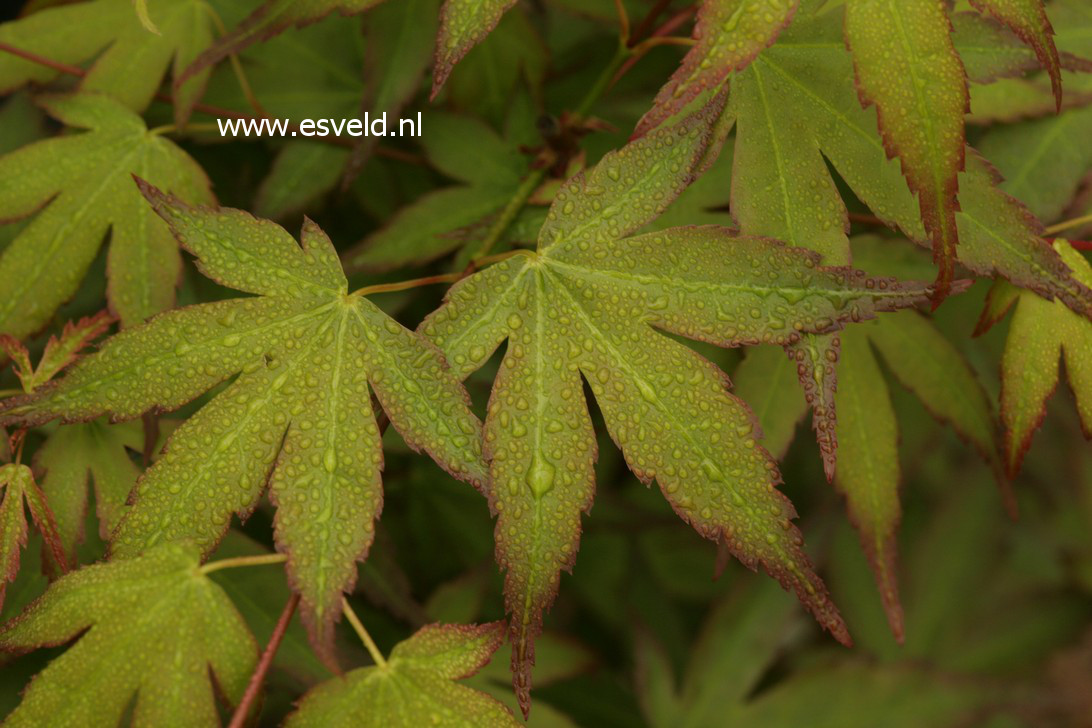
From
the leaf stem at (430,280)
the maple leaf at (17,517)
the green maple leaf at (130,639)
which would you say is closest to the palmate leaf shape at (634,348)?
the leaf stem at (430,280)

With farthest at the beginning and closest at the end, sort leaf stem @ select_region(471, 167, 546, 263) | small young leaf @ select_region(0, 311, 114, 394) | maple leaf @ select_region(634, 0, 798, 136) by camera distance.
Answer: leaf stem @ select_region(471, 167, 546, 263)
small young leaf @ select_region(0, 311, 114, 394)
maple leaf @ select_region(634, 0, 798, 136)

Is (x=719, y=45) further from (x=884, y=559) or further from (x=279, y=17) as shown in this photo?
(x=884, y=559)

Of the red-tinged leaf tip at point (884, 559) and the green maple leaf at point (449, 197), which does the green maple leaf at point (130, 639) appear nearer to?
the green maple leaf at point (449, 197)

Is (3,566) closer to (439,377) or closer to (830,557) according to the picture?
(439,377)

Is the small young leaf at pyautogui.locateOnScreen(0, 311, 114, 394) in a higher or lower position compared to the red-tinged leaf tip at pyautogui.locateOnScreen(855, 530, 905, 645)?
higher

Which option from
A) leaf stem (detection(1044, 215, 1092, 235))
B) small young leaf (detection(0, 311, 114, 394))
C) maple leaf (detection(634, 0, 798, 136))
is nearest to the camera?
maple leaf (detection(634, 0, 798, 136))

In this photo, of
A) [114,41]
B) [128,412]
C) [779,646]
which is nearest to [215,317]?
[128,412]

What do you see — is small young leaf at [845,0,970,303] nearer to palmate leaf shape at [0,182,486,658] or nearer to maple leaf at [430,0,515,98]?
maple leaf at [430,0,515,98]

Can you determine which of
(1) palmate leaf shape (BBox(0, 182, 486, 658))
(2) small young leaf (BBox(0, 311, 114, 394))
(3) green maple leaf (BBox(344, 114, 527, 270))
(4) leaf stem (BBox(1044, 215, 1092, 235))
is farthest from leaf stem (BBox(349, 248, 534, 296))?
(4) leaf stem (BBox(1044, 215, 1092, 235))
